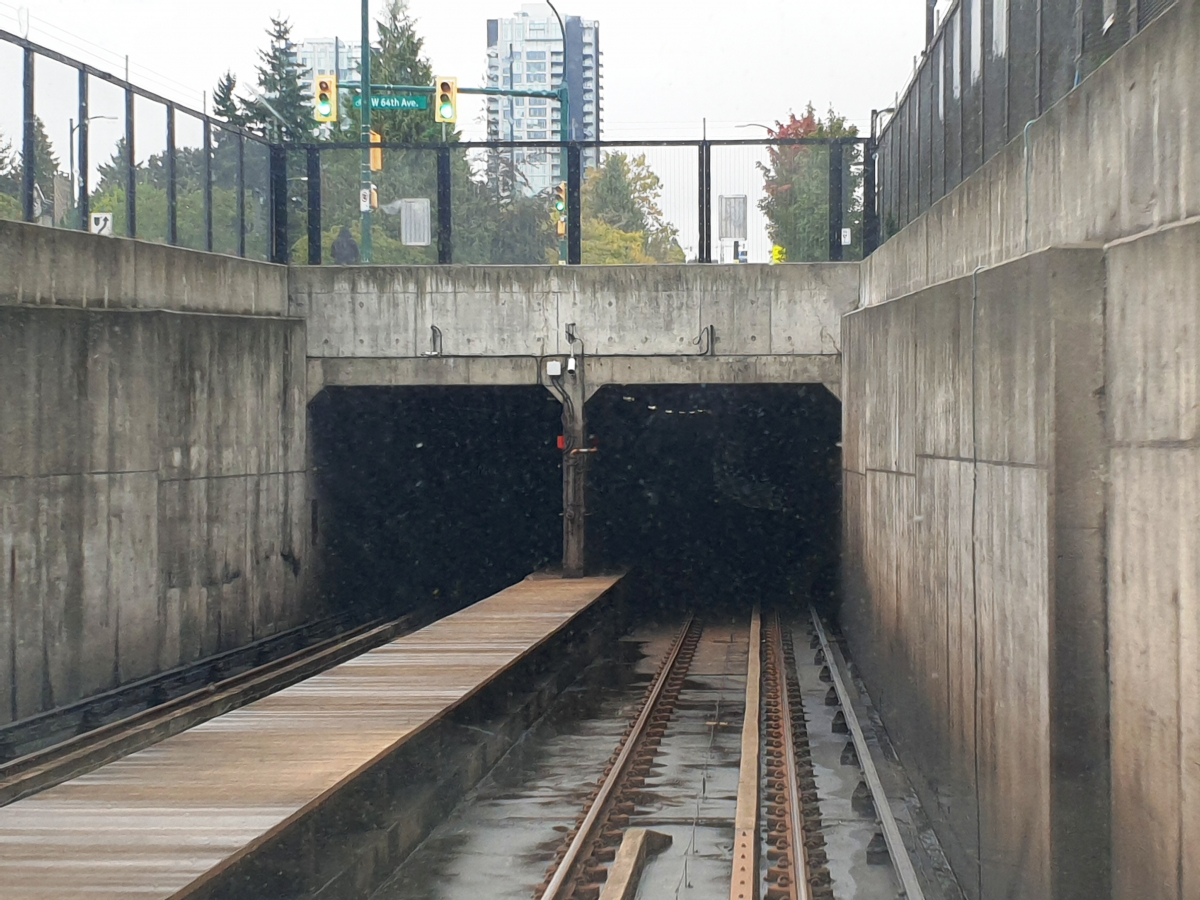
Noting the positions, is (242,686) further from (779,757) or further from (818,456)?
(818,456)

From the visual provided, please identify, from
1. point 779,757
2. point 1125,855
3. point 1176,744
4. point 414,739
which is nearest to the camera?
point 1176,744

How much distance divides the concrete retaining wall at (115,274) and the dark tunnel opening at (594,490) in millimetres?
3388

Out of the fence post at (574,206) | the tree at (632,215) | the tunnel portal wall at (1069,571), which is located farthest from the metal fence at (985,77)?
the fence post at (574,206)

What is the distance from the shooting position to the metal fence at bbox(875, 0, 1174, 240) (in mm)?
8211

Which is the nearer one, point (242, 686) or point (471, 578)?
point (242, 686)

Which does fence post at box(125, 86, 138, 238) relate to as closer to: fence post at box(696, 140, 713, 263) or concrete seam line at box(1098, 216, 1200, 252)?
fence post at box(696, 140, 713, 263)

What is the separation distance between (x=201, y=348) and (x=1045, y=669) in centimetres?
1193

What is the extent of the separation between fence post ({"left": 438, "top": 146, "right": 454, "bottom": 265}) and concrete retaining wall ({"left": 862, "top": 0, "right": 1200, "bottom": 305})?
11493 mm

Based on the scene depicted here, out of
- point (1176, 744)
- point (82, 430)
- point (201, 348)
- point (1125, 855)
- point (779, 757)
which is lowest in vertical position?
point (779, 757)

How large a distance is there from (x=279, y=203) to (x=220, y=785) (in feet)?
45.8

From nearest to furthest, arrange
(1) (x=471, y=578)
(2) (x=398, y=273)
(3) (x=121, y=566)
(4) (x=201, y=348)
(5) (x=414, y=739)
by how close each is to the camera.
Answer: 1. (5) (x=414, y=739)
2. (3) (x=121, y=566)
3. (4) (x=201, y=348)
4. (2) (x=398, y=273)
5. (1) (x=471, y=578)

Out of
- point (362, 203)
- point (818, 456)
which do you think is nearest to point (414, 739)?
point (362, 203)

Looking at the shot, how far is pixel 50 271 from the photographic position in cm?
1328

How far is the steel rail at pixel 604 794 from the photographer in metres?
8.84
